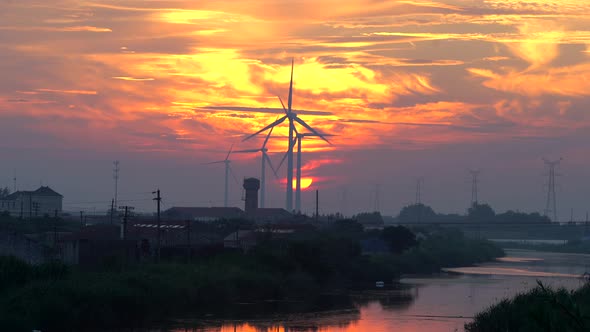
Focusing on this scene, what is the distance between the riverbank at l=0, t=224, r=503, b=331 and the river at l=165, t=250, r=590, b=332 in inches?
117

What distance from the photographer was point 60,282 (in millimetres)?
38500

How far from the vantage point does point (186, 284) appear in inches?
1890

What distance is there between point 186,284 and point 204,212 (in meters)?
97.3

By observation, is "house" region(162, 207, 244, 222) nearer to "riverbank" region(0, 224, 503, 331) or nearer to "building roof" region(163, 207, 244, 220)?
"building roof" region(163, 207, 244, 220)

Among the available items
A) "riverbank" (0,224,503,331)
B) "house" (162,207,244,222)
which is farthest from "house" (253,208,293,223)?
"riverbank" (0,224,503,331)

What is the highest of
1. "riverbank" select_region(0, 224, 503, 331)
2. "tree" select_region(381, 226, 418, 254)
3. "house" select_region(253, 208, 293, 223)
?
"house" select_region(253, 208, 293, 223)

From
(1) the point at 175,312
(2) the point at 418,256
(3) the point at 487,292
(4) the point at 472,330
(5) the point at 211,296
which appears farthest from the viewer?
(2) the point at 418,256

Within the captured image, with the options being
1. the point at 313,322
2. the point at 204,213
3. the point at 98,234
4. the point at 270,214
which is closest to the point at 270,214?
the point at 270,214

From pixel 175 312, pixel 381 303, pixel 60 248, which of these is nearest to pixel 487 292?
pixel 381 303

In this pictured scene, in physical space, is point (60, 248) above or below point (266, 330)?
above

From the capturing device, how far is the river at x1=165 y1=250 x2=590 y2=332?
40.3m

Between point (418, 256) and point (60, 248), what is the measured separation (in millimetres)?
44802

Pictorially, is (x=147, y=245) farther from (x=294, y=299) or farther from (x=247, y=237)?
(x=247, y=237)

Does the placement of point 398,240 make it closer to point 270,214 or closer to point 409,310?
point 409,310
